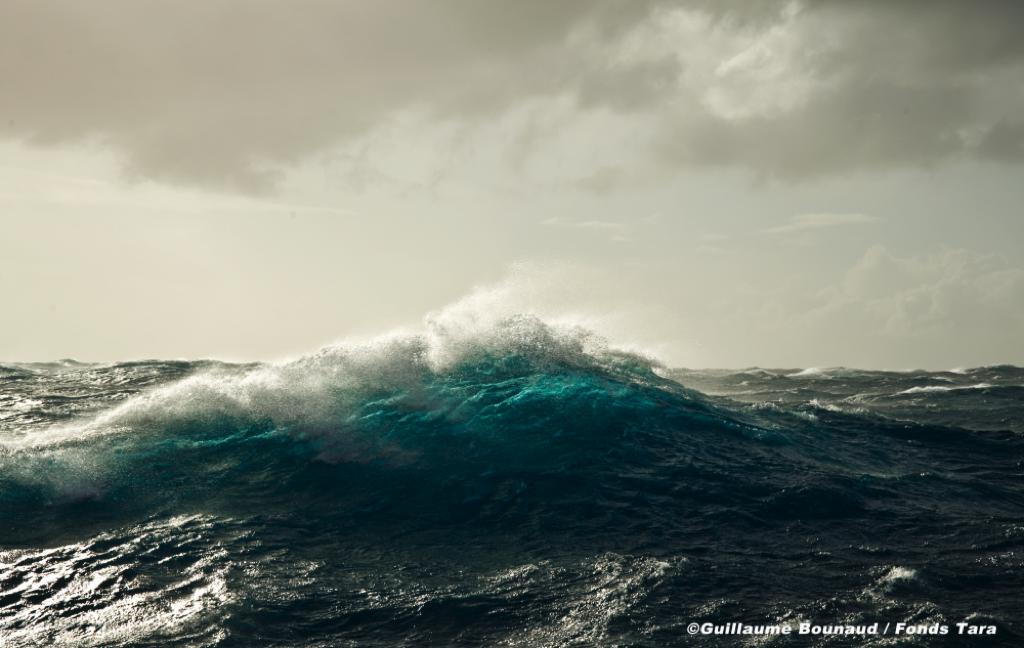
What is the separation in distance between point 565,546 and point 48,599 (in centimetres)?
887

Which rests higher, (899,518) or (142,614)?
(142,614)

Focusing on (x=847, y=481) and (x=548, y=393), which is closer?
(x=847, y=481)

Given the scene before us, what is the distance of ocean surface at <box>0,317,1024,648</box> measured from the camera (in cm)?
1065

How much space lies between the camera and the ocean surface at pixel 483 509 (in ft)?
34.9

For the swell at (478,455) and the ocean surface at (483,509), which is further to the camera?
the swell at (478,455)

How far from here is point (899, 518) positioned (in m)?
14.9

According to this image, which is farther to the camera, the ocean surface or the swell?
the swell

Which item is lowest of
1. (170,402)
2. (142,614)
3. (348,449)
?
(142,614)

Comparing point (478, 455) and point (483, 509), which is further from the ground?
point (478, 455)

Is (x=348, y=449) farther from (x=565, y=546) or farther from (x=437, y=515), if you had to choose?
(x=565, y=546)

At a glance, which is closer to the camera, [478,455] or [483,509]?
[483,509]

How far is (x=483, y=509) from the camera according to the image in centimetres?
1544

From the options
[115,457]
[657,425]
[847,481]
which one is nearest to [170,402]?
[115,457]

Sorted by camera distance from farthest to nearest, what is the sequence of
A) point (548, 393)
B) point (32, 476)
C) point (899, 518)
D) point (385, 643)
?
point (548, 393) → point (32, 476) → point (899, 518) → point (385, 643)
